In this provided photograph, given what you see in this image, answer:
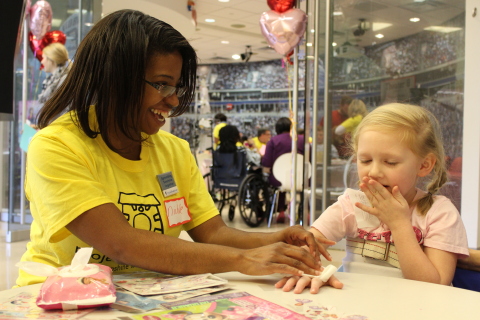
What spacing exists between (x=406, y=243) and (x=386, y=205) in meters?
0.11

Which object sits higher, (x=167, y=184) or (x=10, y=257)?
(x=167, y=184)

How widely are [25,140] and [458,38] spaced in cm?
379

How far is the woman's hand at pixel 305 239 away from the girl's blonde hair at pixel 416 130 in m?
0.31

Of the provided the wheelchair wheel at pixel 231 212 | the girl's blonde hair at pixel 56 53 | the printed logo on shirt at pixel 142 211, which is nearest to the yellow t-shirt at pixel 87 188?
the printed logo on shirt at pixel 142 211

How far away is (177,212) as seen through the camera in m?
1.32

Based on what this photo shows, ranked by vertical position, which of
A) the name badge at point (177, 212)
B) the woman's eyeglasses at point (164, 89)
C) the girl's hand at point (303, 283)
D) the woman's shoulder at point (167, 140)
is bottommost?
the girl's hand at point (303, 283)

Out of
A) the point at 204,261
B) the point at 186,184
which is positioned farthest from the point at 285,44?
the point at 204,261

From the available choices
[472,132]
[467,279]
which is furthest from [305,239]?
[472,132]

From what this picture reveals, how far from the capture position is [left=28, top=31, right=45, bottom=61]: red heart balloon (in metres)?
5.04

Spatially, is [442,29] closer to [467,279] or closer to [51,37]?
[467,279]

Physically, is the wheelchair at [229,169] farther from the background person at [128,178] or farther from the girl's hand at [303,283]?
the girl's hand at [303,283]

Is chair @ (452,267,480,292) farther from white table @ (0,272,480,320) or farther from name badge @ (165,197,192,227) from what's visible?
name badge @ (165,197,192,227)

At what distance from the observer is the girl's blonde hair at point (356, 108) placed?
4.46 m

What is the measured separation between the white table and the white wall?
2.82 meters
